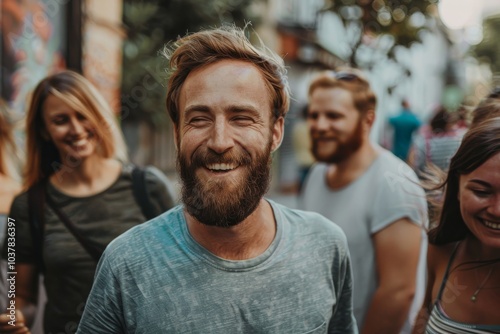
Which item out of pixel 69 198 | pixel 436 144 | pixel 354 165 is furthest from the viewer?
pixel 436 144

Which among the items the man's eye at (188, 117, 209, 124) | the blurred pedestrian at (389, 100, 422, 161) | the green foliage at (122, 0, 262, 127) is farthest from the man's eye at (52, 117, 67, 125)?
the blurred pedestrian at (389, 100, 422, 161)

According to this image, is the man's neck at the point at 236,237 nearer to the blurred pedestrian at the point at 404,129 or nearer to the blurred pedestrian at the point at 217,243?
the blurred pedestrian at the point at 217,243

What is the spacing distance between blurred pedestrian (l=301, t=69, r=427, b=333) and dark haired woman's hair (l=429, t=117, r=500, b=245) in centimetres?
34

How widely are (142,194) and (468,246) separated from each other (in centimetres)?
134

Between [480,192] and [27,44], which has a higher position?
[27,44]

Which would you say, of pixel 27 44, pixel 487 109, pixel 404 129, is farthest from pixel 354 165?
pixel 404 129

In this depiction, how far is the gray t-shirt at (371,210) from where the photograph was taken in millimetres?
2584

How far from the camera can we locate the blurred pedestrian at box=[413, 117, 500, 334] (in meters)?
1.75

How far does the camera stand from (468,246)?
6.70ft

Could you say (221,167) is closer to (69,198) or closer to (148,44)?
(69,198)

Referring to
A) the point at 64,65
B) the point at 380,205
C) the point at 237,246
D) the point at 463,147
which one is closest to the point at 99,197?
the point at 237,246

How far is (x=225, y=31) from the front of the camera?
1.69 m

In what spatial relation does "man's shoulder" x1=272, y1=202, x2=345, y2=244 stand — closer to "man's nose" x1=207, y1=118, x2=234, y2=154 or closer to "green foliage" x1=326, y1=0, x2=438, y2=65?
"man's nose" x1=207, y1=118, x2=234, y2=154

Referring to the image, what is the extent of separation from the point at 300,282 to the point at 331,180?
144 cm
